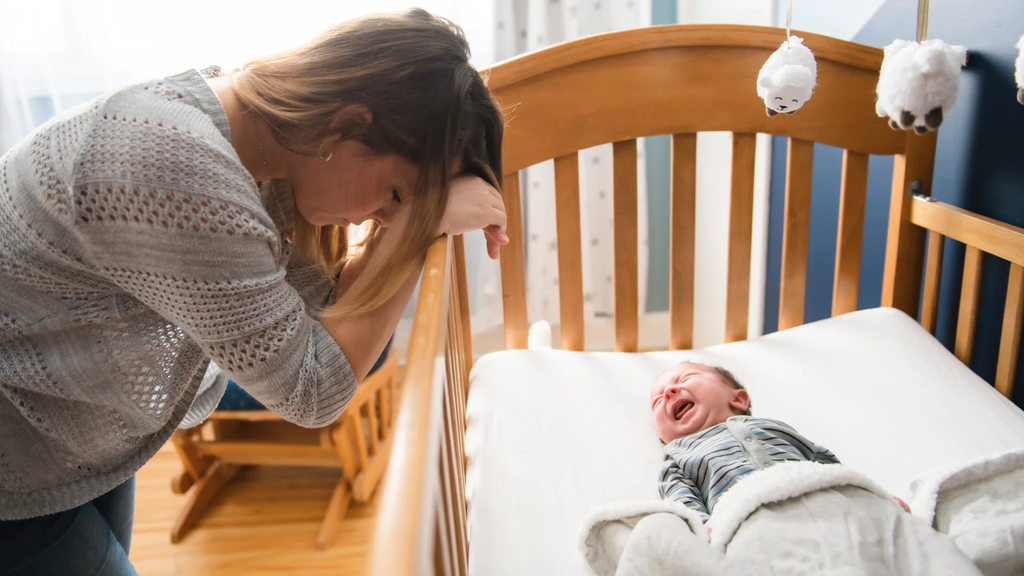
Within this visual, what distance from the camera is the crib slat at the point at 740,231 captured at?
1.32 m

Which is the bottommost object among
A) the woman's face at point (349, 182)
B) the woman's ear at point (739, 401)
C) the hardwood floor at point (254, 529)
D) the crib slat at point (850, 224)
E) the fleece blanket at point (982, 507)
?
the hardwood floor at point (254, 529)

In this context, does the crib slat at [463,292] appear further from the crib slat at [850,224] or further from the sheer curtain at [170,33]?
the sheer curtain at [170,33]

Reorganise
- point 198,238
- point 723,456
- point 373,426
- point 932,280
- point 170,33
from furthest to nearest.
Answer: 1. point 170,33
2. point 373,426
3. point 932,280
4. point 723,456
5. point 198,238

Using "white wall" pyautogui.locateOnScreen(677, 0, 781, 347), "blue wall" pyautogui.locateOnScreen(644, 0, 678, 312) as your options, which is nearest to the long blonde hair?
"white wall" pyautogui.locateOnScreen(677, 0, 781, 347)

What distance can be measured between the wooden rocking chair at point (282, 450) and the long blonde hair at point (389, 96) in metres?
0.95

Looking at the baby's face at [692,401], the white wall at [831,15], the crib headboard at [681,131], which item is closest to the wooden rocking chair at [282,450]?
the crib headboard at [681,131]

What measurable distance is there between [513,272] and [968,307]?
79cm

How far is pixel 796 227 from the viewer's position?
4.47ft

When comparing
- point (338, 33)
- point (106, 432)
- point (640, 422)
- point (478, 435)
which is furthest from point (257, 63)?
point (640, 422)

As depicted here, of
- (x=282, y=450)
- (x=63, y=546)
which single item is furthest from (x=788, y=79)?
(x=282, y=450)

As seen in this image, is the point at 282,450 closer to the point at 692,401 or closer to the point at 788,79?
the point at 692,401

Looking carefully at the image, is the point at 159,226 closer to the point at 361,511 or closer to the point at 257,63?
the point at 257,63

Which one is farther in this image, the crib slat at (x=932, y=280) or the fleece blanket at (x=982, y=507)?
the crib slat at (x=932, y=280)

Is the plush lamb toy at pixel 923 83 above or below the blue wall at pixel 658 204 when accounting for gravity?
above
